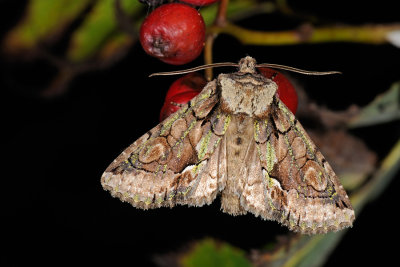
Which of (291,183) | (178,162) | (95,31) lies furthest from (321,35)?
(95,31)

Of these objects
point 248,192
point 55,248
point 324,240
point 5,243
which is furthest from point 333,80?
point 5,243

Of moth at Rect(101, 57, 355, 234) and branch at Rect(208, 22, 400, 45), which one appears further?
branch at Rect(208, 22, 400, 45)

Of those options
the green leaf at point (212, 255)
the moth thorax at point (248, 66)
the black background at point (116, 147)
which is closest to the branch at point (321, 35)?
the moth thorax at point (248, 66)

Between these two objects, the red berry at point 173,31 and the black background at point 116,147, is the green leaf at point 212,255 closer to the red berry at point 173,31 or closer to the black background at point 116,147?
the black background at point 116,147

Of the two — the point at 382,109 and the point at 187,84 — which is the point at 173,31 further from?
the point at 382,109

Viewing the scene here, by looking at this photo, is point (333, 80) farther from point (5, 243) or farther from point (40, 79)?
point (5, 243)

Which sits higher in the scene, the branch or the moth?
the branch

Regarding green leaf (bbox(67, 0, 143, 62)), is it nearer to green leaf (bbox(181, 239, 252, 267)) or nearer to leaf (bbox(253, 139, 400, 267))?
green leaf (bbox(181, 239, 252, 267))

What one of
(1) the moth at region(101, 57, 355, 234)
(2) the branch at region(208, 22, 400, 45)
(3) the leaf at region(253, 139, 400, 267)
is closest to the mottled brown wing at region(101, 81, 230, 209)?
(1) the moth at region(101, 57, 355, 234)
